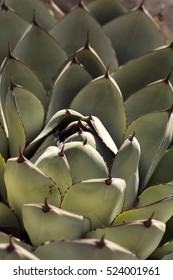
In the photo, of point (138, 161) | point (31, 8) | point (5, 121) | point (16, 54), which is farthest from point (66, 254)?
point (31, 8)

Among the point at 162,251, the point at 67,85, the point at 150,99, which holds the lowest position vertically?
the point at 162,251

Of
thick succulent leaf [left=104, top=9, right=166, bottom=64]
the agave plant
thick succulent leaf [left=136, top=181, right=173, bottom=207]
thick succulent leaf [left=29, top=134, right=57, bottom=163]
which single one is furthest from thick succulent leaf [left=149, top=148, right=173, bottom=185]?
thick succulent leaf [left=104, top=9, right=166, bottom=64]

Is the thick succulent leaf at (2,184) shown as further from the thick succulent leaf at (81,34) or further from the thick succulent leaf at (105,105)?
the thick succulent leaf at (81,34)

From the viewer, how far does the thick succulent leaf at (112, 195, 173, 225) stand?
43.9 inches

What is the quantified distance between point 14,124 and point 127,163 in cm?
20

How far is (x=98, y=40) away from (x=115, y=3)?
6.1 inches

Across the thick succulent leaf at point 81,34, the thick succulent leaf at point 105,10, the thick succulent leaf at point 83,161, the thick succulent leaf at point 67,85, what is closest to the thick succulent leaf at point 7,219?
the thick succulent leaf at point 83,161

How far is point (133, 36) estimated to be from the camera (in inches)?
60.0

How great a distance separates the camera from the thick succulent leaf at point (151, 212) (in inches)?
43.9

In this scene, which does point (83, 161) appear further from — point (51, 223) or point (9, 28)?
point (9, 28)

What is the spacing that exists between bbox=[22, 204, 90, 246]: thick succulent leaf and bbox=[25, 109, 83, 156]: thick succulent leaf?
165 mm

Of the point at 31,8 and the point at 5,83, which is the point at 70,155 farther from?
the point at 31,8

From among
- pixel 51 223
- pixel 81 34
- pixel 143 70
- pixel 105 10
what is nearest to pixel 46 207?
pixel 51 223

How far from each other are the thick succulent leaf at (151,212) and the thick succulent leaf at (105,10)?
1.93 ft
